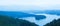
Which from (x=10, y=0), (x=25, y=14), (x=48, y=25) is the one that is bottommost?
(x=48, y=25)

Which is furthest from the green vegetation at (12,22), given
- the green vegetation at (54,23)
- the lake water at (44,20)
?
the green vegetation at (54,23)

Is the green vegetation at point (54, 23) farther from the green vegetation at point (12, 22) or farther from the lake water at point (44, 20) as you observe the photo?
the green vegetation at point (12, 22)

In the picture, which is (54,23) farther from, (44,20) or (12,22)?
(12,22)


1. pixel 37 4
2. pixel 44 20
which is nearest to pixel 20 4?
pixel 37 4

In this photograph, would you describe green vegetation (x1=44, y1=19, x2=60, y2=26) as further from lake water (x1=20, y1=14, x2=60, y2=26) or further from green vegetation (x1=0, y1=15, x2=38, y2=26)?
green vegetation (x1=0, y1=15, x2=38, y2=26)

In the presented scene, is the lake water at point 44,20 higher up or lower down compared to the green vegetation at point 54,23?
higher up

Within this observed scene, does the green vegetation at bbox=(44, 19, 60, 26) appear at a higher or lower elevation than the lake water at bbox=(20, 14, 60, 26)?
lower

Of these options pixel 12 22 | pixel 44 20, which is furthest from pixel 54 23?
pixel 12 22

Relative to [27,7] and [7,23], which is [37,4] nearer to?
[27,7]

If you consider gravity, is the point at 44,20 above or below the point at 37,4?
below

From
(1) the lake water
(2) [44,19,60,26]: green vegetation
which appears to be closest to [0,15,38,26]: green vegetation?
(1) the lake water
